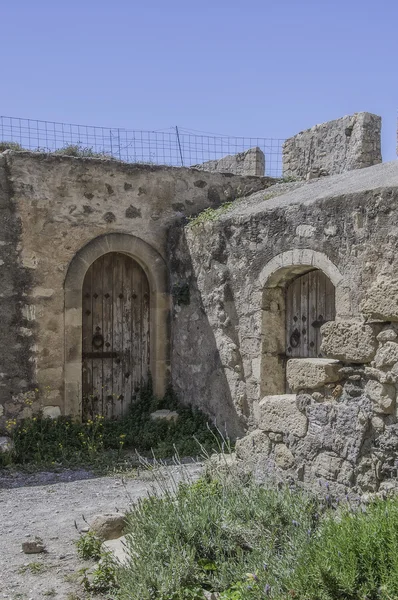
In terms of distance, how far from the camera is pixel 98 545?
16.3 ft

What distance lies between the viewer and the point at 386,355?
3.95m

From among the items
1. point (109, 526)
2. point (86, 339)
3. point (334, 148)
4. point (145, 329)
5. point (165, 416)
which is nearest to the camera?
point (109, 526)

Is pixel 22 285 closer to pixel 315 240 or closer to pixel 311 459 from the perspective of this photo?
pixel 315 240

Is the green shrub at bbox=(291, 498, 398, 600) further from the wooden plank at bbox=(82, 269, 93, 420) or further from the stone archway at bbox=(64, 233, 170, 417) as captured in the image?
the wooden plank at bbox=(82, 269, 93, 420)

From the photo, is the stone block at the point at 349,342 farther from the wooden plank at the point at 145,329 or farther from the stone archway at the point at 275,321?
the wooden plank at the point at 145,329

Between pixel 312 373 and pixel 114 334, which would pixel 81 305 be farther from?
pixel 312 373

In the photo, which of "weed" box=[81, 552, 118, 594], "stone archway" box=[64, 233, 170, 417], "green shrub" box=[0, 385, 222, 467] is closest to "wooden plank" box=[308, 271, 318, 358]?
"green shrub" box=[0, 385, 222, 467]

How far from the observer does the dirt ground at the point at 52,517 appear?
182 inches

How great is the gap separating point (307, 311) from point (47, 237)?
11.1ft

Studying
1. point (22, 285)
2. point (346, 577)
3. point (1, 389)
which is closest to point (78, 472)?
point (1, 389)

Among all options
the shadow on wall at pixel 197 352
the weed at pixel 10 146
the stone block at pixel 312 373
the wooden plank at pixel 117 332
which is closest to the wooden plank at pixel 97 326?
the wooden plank at pixel 117 332

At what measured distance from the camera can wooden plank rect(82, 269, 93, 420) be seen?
9.58m

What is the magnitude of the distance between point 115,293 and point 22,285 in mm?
1356

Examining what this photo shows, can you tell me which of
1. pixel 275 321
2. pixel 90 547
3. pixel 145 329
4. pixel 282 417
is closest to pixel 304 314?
pixel 275 321
